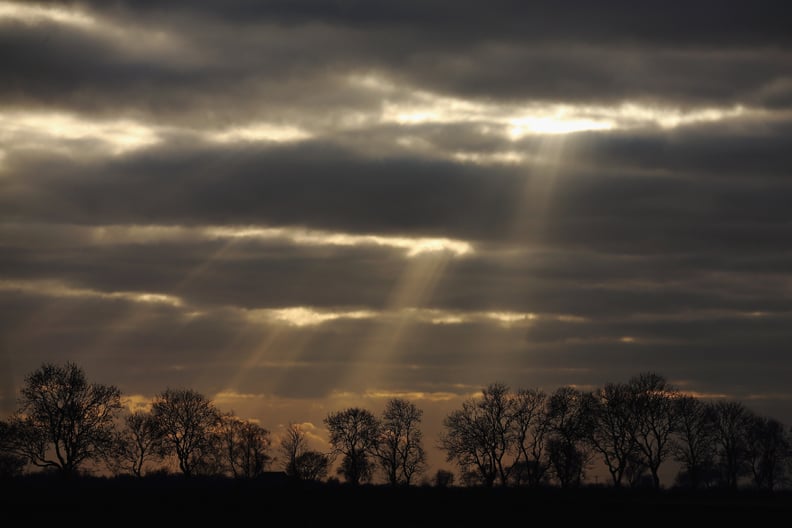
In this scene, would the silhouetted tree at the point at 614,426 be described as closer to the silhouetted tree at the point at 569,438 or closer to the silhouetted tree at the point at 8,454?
the silhouetted tree at the point at 569,438

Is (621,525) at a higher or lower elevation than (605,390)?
lower

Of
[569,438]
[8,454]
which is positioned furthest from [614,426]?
[8,454]

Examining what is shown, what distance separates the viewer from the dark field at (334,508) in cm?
8462

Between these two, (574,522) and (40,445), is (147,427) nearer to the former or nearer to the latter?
(40,445)

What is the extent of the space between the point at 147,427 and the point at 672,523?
12287cm

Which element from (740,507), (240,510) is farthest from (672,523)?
(240,510)

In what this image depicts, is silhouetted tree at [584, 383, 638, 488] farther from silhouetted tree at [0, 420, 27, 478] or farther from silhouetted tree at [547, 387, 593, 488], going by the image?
silhouetted tree at [0, 420, 27, 478]

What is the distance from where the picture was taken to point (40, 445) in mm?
158625

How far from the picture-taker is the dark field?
84625 millimetres

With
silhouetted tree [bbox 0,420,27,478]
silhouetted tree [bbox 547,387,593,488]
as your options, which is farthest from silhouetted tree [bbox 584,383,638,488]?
silhouetted tree [bbox 0,420,27,478]

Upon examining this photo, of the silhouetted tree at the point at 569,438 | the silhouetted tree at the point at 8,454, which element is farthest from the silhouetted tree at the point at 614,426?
the silhouetted tree at the point at 8,454

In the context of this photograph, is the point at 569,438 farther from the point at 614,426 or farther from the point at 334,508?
the point at 334,508

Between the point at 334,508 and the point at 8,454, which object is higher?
the point at 8,454

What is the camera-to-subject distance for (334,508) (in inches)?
3775
